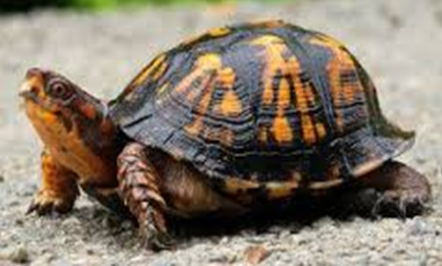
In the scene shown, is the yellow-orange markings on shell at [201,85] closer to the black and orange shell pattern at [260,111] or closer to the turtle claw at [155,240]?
the black and orange shell pattern at [260,111]

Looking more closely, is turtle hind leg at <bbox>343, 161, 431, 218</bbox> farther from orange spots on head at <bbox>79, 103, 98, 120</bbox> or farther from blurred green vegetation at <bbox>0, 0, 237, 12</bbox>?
blurred green vegetation at <bbox>0, 0, 237, 12</bbox>

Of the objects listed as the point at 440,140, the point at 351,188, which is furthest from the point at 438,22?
the point at 351,188

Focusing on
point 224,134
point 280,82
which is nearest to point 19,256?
point 224,134

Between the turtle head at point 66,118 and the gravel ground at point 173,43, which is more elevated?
the turtle head at point 66,118

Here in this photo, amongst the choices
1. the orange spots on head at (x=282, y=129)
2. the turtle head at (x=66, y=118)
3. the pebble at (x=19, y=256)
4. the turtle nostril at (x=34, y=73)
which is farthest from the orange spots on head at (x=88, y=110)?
the orange spots on head at (x=282, y=129)

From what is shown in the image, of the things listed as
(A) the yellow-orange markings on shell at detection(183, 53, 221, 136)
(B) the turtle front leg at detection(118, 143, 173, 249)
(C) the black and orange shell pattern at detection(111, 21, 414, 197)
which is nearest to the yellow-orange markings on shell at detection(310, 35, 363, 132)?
(C) the black and orange shell pattern at detection(111, 21, 414, 197)

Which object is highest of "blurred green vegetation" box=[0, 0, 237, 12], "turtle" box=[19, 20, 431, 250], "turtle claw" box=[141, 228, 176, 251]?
"turtle" box=[19, 20, 431, 250]

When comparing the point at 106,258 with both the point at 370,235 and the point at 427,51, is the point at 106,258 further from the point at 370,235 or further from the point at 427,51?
the point at 427,51
